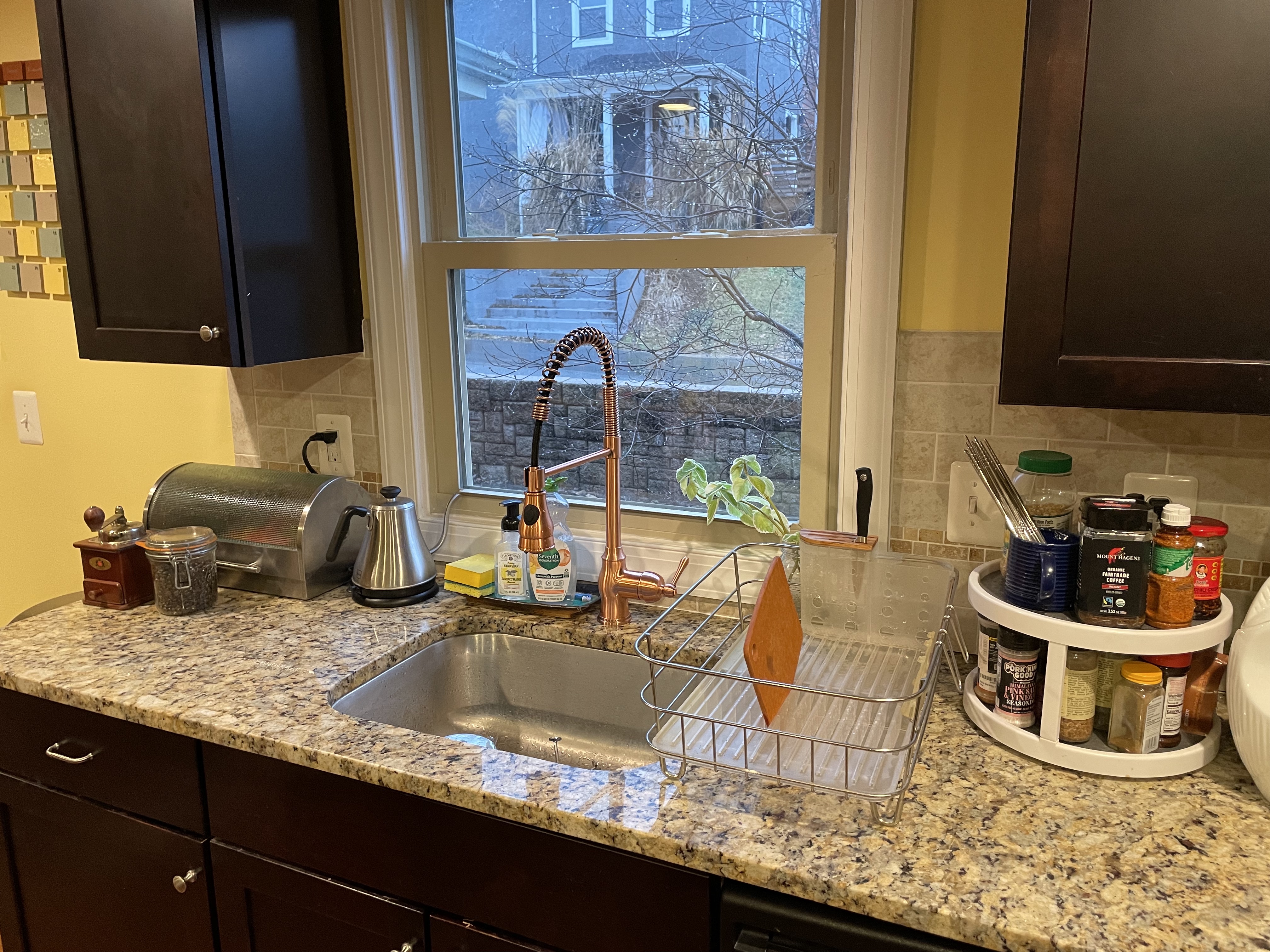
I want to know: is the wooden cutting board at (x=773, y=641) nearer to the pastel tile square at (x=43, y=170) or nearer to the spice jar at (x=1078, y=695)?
the spice jar at (x=1078, y=695)

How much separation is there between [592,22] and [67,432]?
1.67m

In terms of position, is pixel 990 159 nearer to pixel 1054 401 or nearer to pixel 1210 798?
pixel 1054 401

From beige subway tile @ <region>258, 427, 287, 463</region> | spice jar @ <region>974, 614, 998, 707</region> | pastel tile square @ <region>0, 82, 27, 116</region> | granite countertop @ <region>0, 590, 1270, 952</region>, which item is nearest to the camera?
granite countertop @ <region>0, 590, 1270, 952</region>

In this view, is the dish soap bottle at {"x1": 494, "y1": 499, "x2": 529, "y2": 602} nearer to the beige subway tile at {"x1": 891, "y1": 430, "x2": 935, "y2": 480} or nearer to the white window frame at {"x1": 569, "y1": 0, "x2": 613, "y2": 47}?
the beige subway tile at {"x1": 891, "y1": 430, "x2": 935, "y2": 480}

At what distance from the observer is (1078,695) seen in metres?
1.16

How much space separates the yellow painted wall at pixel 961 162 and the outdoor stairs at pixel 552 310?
0.57 meters

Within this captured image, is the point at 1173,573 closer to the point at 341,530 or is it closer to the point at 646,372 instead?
the point at 646,372

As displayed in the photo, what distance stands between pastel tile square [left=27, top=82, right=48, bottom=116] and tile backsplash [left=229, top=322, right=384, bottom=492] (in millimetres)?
755

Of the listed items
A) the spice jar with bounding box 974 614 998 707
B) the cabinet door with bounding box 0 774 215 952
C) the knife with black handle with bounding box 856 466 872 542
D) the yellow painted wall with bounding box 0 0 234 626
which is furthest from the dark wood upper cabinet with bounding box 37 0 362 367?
the spice jar with bounding box 974 614 998 707

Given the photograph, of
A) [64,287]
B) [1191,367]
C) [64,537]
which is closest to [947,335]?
[1191,367]

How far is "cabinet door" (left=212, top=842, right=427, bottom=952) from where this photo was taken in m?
1.26

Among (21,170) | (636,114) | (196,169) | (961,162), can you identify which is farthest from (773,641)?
(21,170)

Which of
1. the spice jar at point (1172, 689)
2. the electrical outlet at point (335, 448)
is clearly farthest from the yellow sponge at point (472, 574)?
the spice jar at point (1172, 689)

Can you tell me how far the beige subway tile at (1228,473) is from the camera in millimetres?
1304
